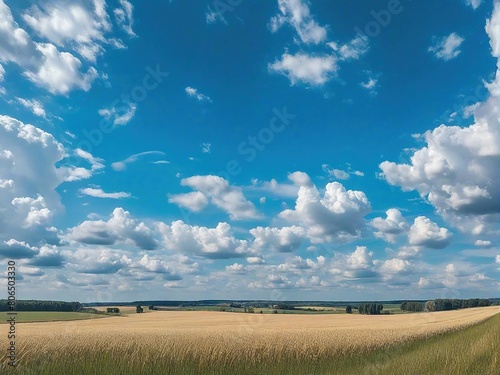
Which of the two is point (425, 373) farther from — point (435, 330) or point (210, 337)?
point (435, 330)

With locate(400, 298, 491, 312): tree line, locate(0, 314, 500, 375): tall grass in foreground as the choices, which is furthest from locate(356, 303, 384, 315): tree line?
locate(0, 314, 500, 375): tall grass in foreground

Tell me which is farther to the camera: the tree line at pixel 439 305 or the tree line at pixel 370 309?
the tree line at pixel 439 305

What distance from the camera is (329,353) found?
18984 millimetres

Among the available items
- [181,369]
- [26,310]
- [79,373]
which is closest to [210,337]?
[181,369]

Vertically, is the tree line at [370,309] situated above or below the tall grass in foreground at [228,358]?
below

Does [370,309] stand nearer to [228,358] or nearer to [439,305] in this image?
[439,305]

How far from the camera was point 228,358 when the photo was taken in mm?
16031

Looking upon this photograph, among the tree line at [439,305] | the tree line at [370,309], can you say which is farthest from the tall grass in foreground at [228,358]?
the tree line at [439,305]

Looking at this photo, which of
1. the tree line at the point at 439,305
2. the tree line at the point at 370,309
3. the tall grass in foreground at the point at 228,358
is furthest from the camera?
the tree line at the point at 439,305

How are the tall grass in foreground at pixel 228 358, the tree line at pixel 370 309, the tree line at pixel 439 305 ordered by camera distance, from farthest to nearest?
1. the tree line at pixel 439 305
2. the tree line at pixel 370 309
3. the tall grass in foreground at pixel 228 358

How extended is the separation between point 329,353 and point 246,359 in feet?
14.2

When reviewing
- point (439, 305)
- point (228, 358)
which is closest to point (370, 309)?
point (439, 305)

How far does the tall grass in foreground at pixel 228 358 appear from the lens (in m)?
12.4

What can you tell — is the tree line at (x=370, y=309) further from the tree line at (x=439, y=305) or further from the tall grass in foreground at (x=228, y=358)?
the tall grass in foreground at (x=228, y=358)
